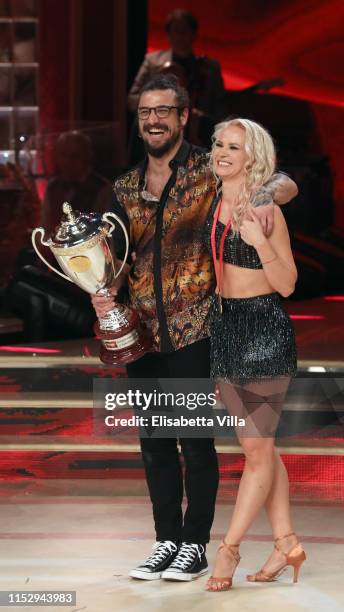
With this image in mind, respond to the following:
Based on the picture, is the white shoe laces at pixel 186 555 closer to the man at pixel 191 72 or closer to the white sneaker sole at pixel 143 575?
the white sneaker sole at pixel 143 575

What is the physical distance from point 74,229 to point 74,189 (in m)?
4.39

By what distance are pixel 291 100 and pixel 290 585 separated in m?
7.93

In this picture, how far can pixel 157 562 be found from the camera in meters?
3.88

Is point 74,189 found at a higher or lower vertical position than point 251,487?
higher

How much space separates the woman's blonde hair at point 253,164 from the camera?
3605 millimetres

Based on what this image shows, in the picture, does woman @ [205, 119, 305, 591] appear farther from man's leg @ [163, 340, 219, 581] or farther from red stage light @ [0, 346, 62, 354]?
red stage light @ [0, 346, 62, 354]

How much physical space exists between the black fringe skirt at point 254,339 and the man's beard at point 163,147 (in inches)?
18.4

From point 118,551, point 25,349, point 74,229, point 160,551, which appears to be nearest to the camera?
point 74,229

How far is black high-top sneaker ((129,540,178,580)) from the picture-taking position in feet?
12.6

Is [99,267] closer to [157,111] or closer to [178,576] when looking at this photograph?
[157,111]

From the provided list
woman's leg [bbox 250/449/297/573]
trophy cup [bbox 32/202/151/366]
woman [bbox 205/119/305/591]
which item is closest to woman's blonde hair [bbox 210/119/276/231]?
woman [bbox 205/119/305/591]

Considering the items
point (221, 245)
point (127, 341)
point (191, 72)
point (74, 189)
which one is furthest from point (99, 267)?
point (191, 72)

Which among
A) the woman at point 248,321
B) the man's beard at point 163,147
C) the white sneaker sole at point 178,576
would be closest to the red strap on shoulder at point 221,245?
the woman at point 248,321

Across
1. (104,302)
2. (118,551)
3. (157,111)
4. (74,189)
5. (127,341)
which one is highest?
(157,111)
